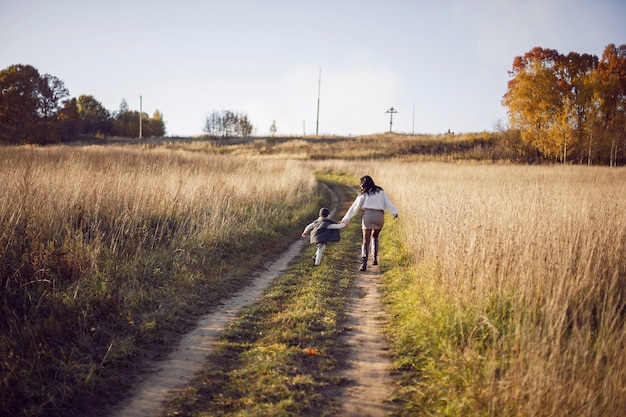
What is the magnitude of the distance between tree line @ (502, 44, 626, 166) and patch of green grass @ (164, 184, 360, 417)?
3165cm

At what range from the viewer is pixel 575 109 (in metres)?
30.9

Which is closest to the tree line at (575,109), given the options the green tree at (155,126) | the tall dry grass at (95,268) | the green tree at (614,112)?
the green tree at (614,112)

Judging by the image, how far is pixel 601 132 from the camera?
30.8m

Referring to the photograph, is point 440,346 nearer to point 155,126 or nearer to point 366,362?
point 366,362

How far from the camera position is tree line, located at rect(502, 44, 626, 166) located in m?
30.4

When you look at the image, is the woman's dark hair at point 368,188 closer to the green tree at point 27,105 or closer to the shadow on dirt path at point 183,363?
the shadow on dirt path at point 183,363

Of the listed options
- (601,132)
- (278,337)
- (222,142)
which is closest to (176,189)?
(278,337)

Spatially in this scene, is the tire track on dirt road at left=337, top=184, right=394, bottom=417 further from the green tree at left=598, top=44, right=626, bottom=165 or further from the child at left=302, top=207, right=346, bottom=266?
the green tree at left=598, top=44, right=626, bottom=165

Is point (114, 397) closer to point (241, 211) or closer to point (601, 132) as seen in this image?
point (241, 211)

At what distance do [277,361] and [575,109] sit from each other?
3533cm

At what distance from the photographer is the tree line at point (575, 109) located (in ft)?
99.7

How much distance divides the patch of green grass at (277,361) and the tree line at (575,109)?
104 ft

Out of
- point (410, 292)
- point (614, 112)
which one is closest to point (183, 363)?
point (410, 292)

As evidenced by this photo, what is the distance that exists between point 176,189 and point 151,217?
1814mm
